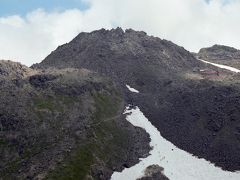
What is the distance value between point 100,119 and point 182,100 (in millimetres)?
34205

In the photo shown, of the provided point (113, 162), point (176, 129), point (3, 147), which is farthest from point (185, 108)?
point (3, 147)

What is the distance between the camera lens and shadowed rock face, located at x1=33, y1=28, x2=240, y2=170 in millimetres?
128250

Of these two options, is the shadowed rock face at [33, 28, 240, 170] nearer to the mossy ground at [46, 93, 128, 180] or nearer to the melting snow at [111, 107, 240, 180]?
the melting snow at [111, 107, 240, 180]

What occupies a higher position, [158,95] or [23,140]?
[158,95]

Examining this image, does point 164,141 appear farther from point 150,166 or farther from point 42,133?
point 42,133

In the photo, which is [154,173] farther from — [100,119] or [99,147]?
[100,119]

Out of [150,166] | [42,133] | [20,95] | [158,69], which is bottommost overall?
[150,166]

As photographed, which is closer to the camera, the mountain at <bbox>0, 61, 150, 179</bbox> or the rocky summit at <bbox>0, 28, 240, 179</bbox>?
the mountain at <bbox>0, 61, 150, 179</bbox>

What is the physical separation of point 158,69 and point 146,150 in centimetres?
6712

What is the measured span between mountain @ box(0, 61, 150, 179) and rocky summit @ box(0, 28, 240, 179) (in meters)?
0.25

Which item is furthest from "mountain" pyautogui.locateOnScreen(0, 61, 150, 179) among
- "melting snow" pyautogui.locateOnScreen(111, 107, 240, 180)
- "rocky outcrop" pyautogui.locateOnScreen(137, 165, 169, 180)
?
"rocky outcrop" pyautogui.locateOnScreen(137, 165, 169, 180)

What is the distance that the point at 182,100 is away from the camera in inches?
6166

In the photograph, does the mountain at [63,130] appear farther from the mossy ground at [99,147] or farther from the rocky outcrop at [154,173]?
the rocky outcrop at [154,173]

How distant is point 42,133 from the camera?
4737 inches
